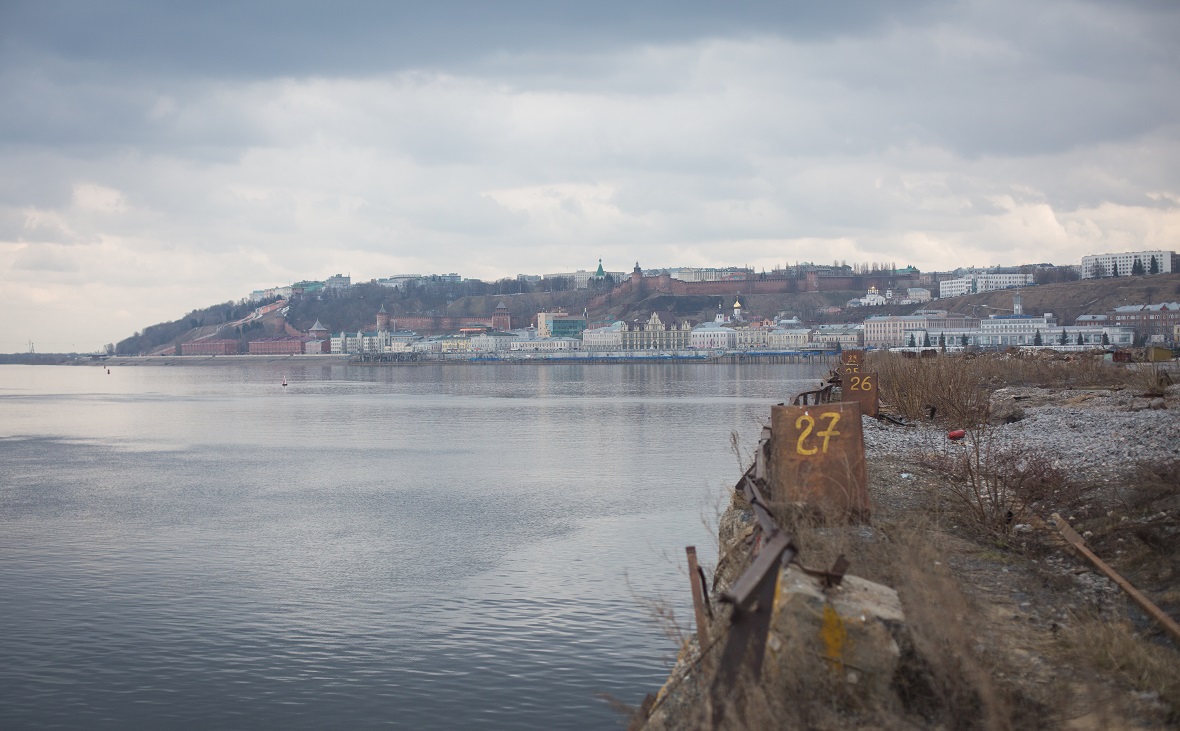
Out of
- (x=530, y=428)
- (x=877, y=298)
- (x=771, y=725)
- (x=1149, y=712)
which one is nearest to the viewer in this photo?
(x=771, y=725)

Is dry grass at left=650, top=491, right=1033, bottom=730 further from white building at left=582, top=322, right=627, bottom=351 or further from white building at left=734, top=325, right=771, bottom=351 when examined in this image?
white building at left=582, top=322, right=627, bottom=351

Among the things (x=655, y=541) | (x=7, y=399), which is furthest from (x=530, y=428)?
(x=7, y=399)

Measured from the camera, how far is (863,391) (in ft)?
78.0

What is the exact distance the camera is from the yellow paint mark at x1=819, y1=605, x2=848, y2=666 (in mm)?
A: 4930

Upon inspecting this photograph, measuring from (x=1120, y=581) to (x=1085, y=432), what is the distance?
10.5 metres

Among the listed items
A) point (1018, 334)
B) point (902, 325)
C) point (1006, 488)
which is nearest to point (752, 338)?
point (902, 325)

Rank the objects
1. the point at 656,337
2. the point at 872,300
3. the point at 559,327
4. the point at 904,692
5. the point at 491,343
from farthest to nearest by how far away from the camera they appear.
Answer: the point at 872,300
the point at 559,327
the point at 491,343
the point at 656,337
the point at 904,692

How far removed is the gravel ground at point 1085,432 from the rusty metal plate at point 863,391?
0.93 feet

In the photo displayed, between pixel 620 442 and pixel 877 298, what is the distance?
171 meters

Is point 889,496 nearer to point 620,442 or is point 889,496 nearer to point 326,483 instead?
point 326,483

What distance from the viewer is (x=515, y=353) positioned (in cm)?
17725

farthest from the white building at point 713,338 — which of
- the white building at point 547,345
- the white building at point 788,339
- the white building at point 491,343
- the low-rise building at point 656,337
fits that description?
the white building at point 491,343

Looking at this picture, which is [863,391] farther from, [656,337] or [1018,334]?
[656,337]

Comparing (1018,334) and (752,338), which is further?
(752,338)
